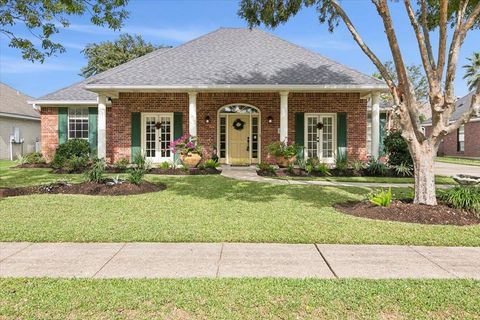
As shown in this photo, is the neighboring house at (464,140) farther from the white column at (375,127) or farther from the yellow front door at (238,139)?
the yellow front door at (238,139)

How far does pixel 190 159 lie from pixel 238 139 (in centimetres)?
328

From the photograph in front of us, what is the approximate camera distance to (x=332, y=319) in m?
2.76

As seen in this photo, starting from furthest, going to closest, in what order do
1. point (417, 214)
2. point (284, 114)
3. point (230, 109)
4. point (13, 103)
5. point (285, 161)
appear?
point (13, 103) → point (230, 109) → point (284, 114) → point (285, 161) → point (417, 214)

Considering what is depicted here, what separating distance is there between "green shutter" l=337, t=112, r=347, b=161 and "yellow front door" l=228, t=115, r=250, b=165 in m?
3.84

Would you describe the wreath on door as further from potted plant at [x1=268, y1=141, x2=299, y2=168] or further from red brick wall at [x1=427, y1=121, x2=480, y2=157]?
red brick wall at [x1=427, y1=121, x2=480, y2=157]

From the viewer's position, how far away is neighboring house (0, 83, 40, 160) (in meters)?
22.5

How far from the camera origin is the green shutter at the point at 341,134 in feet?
50.2

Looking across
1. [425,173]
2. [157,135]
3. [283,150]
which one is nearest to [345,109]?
[283,150]

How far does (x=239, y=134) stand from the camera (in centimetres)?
1598

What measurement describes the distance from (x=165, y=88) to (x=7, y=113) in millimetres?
14281

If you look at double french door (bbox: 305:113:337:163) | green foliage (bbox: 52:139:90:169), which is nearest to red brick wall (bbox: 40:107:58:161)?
green foliage (bbox: 52:139:90:169)

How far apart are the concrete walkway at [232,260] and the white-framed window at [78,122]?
13.3 m

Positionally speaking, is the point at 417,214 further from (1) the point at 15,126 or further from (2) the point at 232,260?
(1) the point at 15,126

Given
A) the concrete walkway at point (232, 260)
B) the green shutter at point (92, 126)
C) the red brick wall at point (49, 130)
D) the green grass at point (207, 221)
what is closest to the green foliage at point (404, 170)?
the green grass at point (207, 221)
